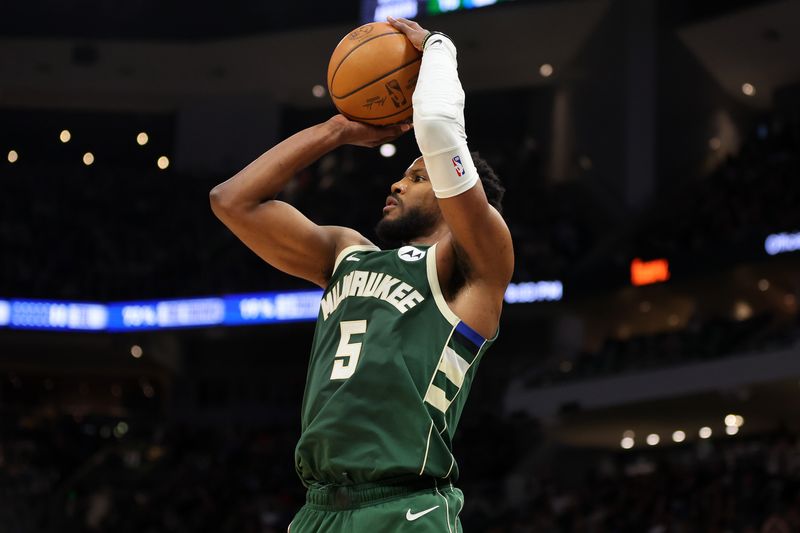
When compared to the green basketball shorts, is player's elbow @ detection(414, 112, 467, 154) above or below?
above

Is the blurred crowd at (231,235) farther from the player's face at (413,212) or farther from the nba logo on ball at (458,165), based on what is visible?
the nba logo on ball at (458,165)

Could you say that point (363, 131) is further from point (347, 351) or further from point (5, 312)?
point (5, 312)

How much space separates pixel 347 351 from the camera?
3160 millimetres

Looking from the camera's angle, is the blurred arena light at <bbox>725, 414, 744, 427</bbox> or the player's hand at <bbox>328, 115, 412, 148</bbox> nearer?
the player's hand at <bbox>328, 115, 412, 148</bbox>

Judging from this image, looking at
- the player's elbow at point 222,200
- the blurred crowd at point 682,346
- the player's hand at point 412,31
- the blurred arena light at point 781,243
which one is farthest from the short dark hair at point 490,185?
the blurred arena light at point 781,243

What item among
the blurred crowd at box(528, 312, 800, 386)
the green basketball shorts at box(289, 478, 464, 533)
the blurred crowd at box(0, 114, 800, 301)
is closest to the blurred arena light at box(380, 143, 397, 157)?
the blurred crowd at box(0, 114, 800, 301)

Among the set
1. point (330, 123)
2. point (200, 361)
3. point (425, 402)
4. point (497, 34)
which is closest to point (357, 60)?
point (330, 123)

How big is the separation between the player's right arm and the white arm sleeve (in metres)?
0.42

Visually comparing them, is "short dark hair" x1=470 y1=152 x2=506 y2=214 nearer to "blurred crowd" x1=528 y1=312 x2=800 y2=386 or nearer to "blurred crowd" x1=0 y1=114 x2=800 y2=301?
"blurred crowd" x1=528 y1=312 x2=800 y2=386

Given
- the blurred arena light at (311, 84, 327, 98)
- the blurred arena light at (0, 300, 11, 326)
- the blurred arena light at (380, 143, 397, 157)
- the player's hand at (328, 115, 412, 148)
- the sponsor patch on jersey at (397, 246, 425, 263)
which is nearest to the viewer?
the sponsor patch on jersey at (397, 246, 425, 263)

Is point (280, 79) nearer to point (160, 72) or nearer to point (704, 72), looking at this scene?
point (160, 72)

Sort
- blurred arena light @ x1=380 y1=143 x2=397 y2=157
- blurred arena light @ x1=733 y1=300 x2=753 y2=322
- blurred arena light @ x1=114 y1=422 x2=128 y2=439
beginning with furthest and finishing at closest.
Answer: blurred arena light @ x1=380 y1=143 x2=397 y2=157
blurred arena light @ x1=114 y1=422 x2=128 y2=439
blurred arena light @ x1=733 y1=300 x2=753 y2=322

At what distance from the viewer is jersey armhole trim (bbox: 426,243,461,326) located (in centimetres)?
318

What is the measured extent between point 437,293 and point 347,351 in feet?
0.91
